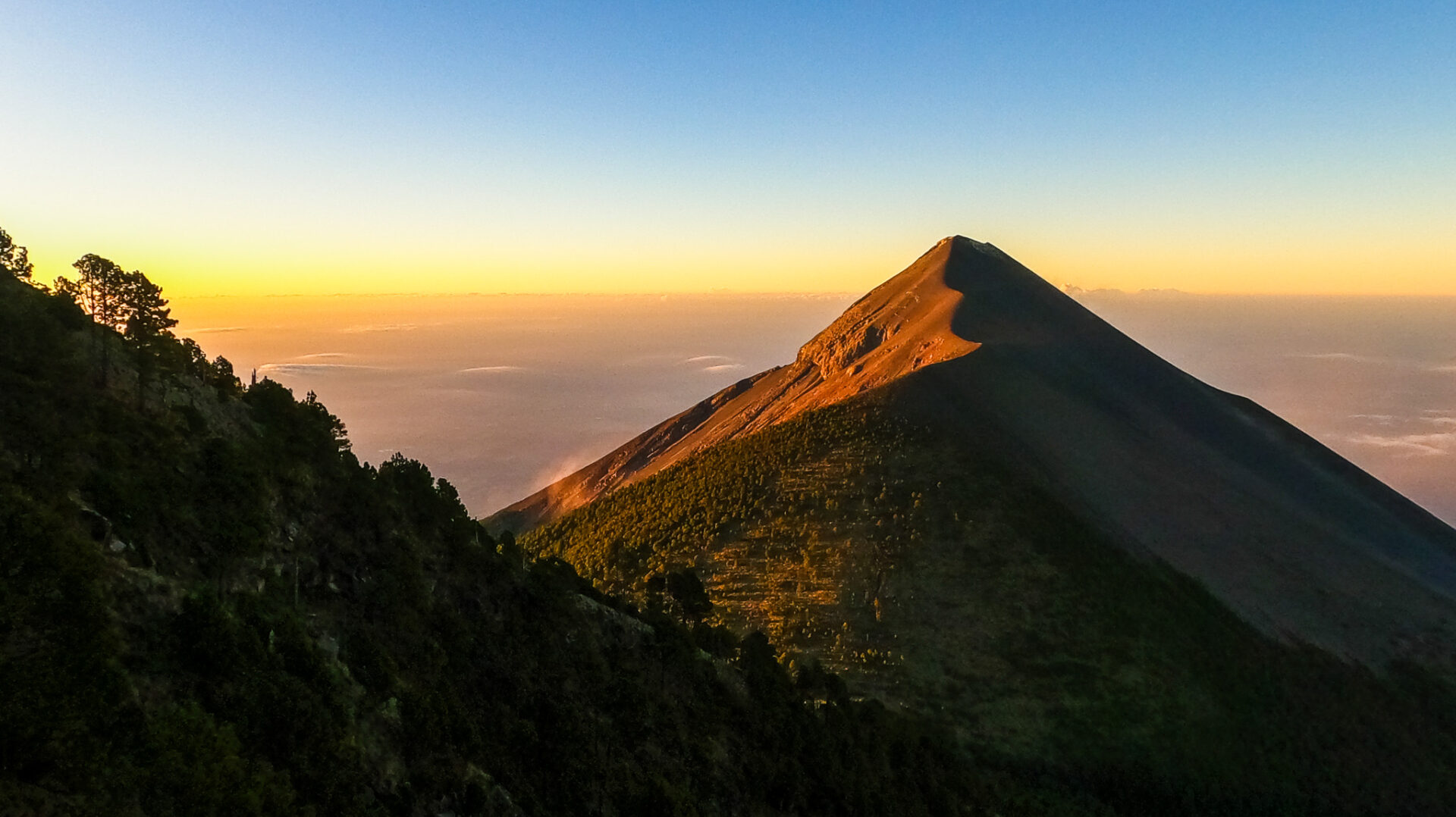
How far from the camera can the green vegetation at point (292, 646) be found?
12852 millimetres

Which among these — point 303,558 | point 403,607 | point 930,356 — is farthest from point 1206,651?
point 303,558

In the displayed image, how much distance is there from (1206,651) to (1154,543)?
13.7 meters

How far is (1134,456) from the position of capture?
8550cm

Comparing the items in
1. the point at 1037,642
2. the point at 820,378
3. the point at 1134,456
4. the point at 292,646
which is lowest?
the point at 1037,642

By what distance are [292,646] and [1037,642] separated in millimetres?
57568

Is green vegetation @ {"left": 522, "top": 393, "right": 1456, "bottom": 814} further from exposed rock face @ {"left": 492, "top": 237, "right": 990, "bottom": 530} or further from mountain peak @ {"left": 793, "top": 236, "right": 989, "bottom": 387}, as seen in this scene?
exposed rock face @ {"left": 492, "top": 237, "right": 990, "bottom": 530}

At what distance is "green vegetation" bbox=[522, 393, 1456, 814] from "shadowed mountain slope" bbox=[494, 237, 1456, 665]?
4.47 metres

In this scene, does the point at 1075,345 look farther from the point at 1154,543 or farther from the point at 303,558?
the point at 303,558

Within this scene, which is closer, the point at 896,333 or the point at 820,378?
Result: the point at 896,333

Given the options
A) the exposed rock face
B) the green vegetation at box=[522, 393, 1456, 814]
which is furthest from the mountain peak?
the green vegetation at box=[522, 393, 1456, 814]

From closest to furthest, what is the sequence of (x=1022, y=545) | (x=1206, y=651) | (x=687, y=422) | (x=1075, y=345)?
(x=1206, y=651)
(x=1022, y=545)
(x=1075, y=345)
(x=687, y=422)

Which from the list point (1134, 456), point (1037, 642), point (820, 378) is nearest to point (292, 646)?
point (1037, 642)

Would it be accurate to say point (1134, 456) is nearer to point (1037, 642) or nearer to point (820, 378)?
point (1037, 642)

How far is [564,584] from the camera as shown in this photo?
3547 cm
